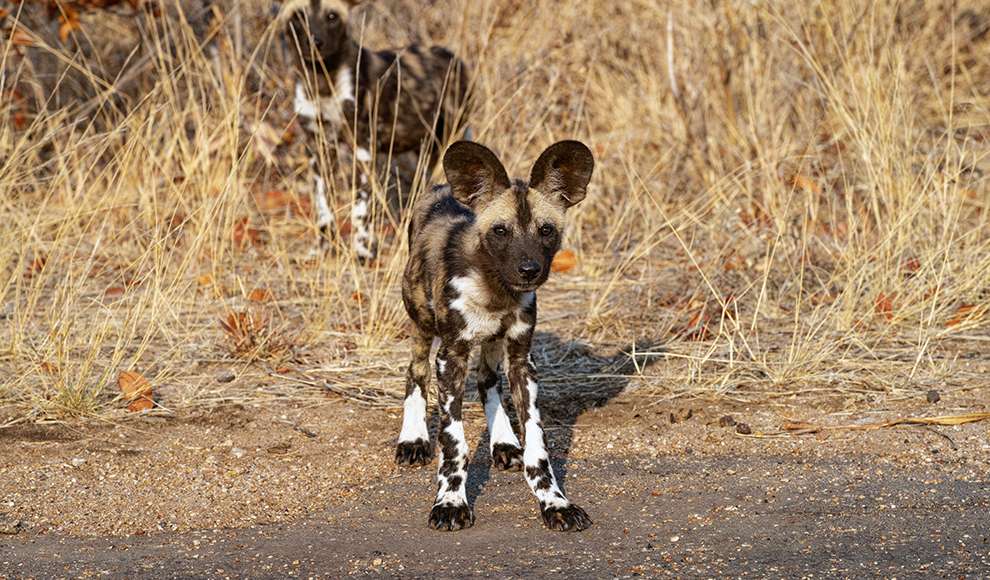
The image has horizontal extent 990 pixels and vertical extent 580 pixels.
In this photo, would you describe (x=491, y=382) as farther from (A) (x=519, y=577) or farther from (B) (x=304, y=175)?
(B) (x=304, y=175)

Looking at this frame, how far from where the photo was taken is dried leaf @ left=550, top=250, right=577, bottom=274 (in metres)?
6.82

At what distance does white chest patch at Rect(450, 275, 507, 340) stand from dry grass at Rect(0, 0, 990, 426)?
110cm

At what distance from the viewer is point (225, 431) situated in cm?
460

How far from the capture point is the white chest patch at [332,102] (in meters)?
7.58

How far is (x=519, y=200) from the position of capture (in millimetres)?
3795

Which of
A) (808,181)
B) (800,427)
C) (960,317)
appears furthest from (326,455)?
(808,181)

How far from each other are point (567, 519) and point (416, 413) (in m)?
1.00

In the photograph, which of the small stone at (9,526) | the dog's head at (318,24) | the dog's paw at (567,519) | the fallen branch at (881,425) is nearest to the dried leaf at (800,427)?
the fallen branch at (881,425)

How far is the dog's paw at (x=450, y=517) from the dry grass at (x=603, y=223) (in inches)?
52.1

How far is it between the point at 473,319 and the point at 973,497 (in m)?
1.60

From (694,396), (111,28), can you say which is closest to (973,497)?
(694,396)

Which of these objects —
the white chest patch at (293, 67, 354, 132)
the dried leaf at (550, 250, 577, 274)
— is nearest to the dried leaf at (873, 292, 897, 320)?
the dried leaf at (550, 250, 577, 274)

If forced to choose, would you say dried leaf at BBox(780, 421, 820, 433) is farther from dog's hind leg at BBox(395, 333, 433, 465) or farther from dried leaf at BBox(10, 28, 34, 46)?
dried leaf at BBox(10, 28, 34, 46)

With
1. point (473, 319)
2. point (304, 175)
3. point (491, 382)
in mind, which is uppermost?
point (473, 319)
